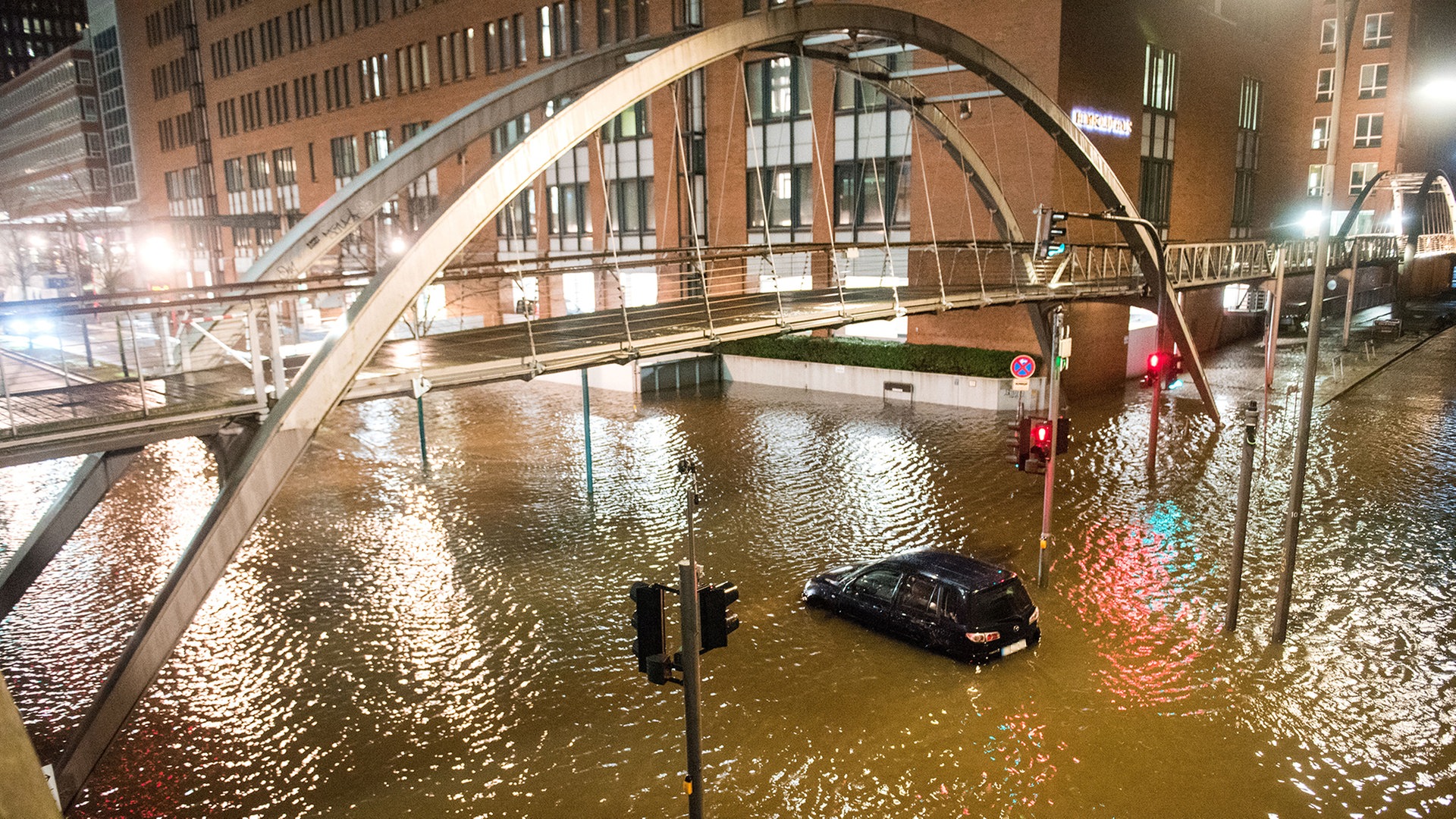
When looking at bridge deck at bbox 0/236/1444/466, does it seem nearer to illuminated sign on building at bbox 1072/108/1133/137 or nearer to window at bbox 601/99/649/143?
illuminated sign on building at bbox 1072/108/1133/137

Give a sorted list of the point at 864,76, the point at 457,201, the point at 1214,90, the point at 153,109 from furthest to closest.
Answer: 1. the point at 153,109
2. the point at 1214,90
3. the point at 864,76
4. the point at 457,201

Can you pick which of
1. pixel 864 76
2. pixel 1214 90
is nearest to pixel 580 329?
pixel 864 76

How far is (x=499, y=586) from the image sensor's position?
13648 mm

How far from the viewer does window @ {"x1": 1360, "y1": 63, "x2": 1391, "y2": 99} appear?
4984 centimetres

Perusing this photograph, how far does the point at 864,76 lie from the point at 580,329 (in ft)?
25.0

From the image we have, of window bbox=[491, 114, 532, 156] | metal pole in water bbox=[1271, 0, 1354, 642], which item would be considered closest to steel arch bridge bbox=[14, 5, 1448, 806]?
metal pole in water bbox=[1271, 0, 1354, 642]

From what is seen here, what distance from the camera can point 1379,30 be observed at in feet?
163

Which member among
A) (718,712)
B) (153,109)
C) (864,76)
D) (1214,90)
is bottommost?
(718,712)

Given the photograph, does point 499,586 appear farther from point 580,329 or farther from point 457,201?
point 457,201

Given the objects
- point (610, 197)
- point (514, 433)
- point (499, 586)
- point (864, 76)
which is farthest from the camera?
point (610, 197)

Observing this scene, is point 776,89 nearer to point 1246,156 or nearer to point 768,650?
point 1246,156

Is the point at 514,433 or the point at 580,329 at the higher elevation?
the point at 580,329

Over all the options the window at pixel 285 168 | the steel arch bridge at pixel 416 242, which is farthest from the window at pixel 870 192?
the window at pixel 285 168

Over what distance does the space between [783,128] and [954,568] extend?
2406 cm
